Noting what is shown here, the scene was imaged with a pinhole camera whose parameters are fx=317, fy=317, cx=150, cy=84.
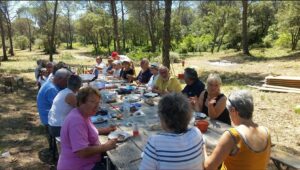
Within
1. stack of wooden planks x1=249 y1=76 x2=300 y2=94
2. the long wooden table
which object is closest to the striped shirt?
the long wooden table

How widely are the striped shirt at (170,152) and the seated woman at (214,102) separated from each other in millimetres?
1733

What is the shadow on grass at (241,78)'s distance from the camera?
10414mm

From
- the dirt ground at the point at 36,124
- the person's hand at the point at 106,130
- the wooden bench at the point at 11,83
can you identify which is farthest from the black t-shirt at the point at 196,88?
the wooden bench at the point at 11,83

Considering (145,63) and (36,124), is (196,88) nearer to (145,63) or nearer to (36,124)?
(145,63)

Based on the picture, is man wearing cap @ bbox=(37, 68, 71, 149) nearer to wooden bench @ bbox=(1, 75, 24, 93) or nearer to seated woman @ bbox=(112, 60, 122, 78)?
seated woman @ bbox=(112, 60, 122, 78)

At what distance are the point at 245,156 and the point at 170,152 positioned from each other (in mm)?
557

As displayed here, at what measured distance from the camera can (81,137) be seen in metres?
2.59

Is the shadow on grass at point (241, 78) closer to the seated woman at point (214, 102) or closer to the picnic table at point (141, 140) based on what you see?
the seated woman at point (214, 102)

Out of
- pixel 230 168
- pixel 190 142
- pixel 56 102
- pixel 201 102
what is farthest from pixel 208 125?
pixel 56 102

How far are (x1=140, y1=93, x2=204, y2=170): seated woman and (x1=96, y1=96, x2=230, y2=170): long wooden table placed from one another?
634 millimetres

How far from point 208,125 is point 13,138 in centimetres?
401

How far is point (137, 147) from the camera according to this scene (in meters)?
2.93

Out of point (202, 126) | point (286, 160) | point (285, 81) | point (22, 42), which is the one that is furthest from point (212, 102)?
point (22, 42)

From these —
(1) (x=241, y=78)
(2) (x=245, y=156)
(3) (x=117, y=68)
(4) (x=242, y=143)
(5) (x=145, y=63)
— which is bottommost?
(1) (x=241, y=78)
